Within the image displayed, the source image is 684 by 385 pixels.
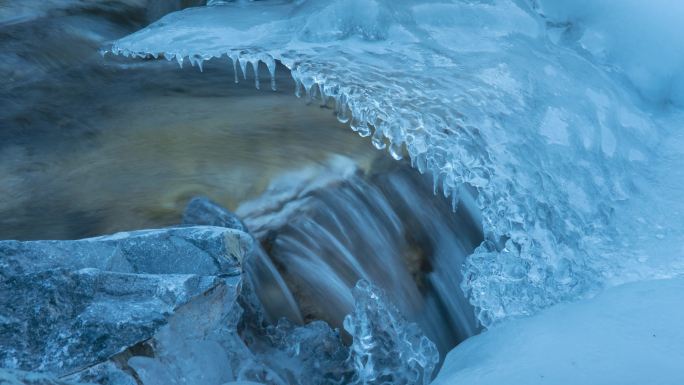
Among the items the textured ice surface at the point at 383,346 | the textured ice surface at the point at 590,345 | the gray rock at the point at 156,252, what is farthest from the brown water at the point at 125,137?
the textured ice surface at the point at 590,345

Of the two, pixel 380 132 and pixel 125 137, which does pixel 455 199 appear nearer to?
pixel 380 132

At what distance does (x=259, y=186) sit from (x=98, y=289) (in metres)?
1.02

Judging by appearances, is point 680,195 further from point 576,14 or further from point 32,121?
point 32,121

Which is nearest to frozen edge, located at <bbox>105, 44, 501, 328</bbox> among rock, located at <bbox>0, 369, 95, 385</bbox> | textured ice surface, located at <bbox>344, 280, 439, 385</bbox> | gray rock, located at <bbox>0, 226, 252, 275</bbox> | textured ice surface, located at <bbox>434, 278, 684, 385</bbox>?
textured ice surface, located at <bbox>434, 278, 684, 385</bbox>

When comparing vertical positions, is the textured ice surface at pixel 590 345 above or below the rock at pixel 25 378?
below

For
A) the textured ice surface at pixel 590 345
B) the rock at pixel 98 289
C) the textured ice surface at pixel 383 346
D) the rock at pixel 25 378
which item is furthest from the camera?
the textured ice surface at pixel 383 346

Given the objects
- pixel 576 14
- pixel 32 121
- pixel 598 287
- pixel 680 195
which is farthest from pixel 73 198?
pixel 576 14

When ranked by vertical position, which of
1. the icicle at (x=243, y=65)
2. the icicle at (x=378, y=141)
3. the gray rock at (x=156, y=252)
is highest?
the icicle at (x=243, y=65)

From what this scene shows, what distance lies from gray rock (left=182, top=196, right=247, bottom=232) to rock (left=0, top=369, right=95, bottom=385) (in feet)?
3.38

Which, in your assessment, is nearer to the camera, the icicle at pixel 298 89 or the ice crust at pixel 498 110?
the ice crust at pixel 498 110

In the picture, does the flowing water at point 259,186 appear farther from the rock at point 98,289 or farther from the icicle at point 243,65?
the rock at point 98,289

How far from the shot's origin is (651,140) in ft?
13.7

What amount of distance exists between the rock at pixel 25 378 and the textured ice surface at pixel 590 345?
1332 millimetres

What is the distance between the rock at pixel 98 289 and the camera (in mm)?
2006
